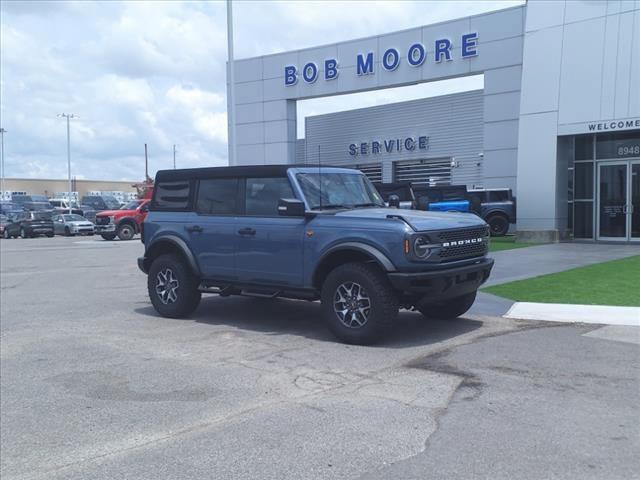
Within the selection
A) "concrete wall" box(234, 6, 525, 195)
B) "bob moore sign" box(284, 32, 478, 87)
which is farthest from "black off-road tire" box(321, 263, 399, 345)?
"bob moore sign" box(284, 32, 478, 87)

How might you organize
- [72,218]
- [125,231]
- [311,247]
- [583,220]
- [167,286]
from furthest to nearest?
[72,218], [125,231], [583,220], [167,286], [311,247]

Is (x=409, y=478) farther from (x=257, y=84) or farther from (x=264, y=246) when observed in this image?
(x=257, y=84)

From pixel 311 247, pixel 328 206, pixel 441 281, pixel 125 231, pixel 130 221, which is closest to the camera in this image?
pixel 441 281

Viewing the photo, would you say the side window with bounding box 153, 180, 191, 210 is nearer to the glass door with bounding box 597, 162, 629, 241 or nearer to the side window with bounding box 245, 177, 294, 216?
the side window with bounding box 245, 177, 294, 216

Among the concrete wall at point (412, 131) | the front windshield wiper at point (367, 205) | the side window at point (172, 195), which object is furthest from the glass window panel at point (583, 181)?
the side window at point (172, 195)

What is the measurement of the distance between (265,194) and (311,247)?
48.4 inches

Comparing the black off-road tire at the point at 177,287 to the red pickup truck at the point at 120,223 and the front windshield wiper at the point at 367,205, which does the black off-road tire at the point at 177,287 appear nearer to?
the front windshield wiper at the point at 367,205

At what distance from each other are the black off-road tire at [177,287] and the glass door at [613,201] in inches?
608

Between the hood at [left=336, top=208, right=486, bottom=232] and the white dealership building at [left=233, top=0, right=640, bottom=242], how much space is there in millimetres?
12883

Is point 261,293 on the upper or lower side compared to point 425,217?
lower

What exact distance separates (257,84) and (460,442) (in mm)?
28537

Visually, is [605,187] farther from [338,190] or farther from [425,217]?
[425,217]

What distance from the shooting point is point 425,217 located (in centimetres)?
748

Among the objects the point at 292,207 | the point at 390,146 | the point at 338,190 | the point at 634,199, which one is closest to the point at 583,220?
the point at 634,199
